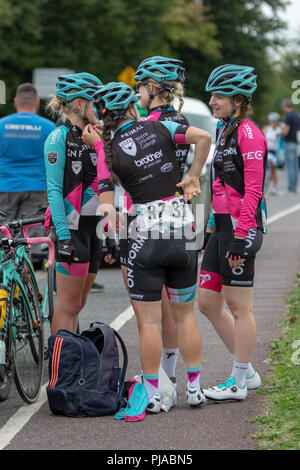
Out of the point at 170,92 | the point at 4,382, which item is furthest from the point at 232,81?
the point at 4,382

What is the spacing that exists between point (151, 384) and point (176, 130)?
1.52 metres

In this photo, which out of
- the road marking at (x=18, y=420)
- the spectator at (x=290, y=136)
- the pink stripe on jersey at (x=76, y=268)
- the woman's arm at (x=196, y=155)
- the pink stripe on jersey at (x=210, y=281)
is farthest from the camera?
the spectator at (x=290, y=136)

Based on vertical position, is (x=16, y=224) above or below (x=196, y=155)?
below

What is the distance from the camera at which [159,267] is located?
593 centimetres

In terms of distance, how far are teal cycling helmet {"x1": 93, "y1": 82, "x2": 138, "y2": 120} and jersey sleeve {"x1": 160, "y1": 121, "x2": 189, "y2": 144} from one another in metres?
0.25

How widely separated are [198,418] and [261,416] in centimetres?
38

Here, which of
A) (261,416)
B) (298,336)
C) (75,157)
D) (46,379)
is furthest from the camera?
(298,336)

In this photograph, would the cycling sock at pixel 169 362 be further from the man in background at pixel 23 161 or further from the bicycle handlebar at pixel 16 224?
the man in background at pixel 23 161

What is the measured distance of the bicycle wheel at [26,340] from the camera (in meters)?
6.21

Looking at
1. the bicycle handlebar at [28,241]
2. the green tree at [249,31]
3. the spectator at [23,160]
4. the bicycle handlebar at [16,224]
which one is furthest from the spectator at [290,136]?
the green tree at [249,31]

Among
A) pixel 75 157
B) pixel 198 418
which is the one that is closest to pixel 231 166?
pixel 75 157

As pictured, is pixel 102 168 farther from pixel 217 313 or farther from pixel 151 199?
pixel 217 313

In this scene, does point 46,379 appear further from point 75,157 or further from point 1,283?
point 75,157

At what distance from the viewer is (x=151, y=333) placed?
19.4 ft
